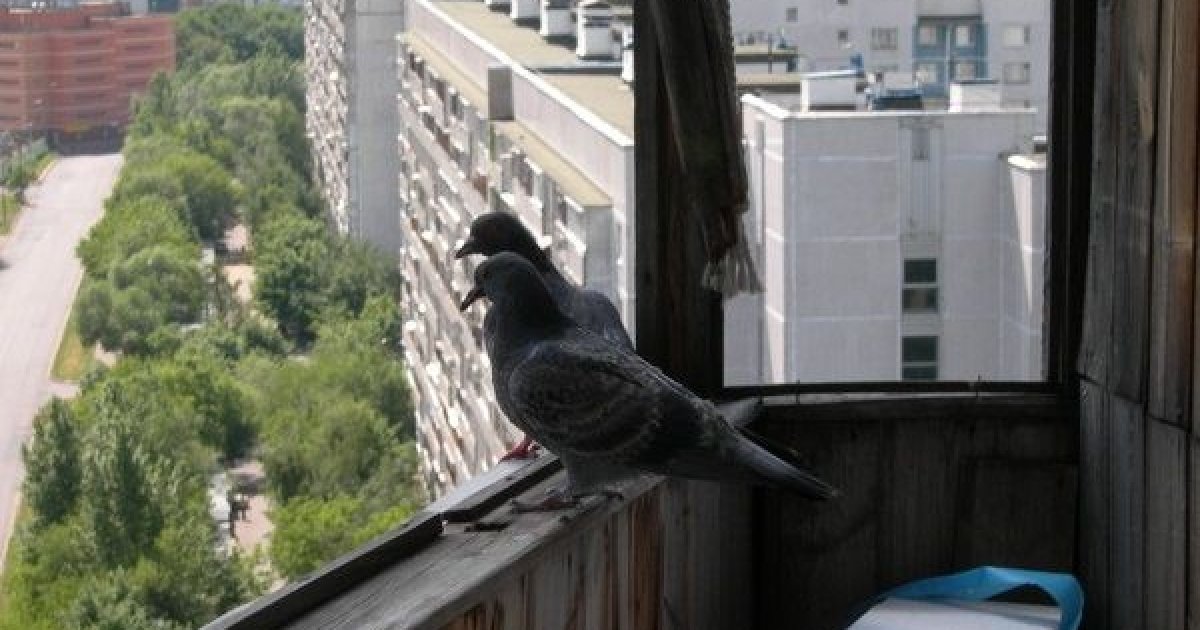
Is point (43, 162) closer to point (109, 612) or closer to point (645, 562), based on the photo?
point (109, 612)

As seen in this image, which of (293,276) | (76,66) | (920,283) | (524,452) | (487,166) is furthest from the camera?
(76,66)

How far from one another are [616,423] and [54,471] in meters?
36.8

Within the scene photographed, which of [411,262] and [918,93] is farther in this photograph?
[411,262]

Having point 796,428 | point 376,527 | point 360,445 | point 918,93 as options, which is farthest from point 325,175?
point 796,428

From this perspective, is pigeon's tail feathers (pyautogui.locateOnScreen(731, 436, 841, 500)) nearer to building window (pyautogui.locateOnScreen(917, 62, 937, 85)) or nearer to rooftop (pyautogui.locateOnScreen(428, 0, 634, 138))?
rooftop (pyautogui.locateOnScreen(428, 0, 634, 138))

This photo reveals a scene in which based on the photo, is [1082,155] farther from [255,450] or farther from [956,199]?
[255,450]

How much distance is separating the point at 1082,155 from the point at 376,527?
30.8m

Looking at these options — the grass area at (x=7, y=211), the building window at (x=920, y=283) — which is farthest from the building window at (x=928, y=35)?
the grass area at (x=7, y=211)

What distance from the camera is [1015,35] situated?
85.5 feet

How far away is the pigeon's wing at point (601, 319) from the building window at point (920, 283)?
55.1 ft

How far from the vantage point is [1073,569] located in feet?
12.9

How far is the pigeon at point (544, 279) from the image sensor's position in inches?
138

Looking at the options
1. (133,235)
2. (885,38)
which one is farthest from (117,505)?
(133,235)

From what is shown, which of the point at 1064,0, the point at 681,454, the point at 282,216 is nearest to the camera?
the point at 681,454
